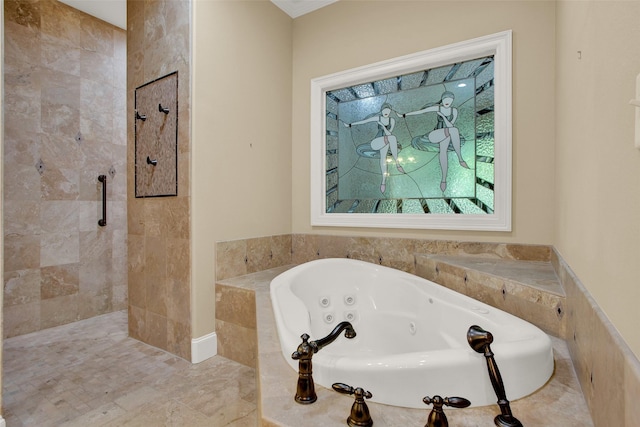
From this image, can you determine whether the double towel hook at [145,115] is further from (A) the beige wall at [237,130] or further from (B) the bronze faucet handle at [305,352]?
(B) the bronze faucet handle at [305,352]

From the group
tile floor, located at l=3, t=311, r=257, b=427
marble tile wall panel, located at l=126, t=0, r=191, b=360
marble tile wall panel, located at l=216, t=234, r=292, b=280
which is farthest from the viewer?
marble tile wall panel, located at l=216, t=234, r=292, b=280

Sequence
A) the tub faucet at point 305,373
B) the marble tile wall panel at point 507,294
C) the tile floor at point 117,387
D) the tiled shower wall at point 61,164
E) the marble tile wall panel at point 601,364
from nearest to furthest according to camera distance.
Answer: the marble tile wall panel at point 601,364 → the tub faucet at point 305,373 → the marble tile wall panel at point 507,294 → the tile floor at point 117,387 → the tiled shower wall at point 61,164

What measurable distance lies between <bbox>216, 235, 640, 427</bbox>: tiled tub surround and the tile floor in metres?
0.31

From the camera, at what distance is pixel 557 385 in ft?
2.79

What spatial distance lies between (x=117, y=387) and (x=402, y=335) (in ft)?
5.25

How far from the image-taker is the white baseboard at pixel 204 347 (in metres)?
1.97

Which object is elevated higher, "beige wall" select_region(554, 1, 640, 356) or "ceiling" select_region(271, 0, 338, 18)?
"ceiling" select_region(271, 0, 338, 18)

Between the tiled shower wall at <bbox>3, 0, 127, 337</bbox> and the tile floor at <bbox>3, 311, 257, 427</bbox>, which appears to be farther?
the tiled shower wall at <bbox>3, 0, 127, 337</bbox>

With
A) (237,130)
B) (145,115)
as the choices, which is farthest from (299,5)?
(145,115)

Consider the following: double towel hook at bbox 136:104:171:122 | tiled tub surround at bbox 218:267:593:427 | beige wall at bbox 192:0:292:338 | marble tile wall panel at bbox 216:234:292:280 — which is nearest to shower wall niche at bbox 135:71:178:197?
double towel hook at bbox 136:104:171:122

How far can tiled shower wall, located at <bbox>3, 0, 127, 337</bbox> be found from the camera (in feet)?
8.01

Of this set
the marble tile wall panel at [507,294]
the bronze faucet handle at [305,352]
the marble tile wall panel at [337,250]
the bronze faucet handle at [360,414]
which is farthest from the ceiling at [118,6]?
the bronze faucet handle at [360,414]

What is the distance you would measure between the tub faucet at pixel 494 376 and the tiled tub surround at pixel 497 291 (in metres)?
0.08

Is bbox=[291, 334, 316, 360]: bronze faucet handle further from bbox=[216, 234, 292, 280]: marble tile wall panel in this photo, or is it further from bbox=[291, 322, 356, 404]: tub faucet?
bbox=[216, 234, 292, 280]: marble tile wall panel
